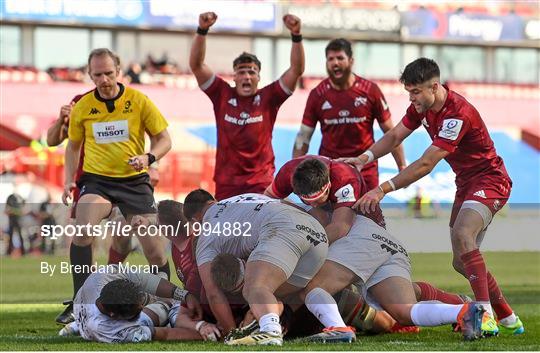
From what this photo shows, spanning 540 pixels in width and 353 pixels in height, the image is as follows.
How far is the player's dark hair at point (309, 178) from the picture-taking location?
7.88 meters

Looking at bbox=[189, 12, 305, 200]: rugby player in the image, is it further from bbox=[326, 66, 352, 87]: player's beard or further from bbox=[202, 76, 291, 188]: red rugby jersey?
bbox=[326, 66, 352, 87]: player's beard

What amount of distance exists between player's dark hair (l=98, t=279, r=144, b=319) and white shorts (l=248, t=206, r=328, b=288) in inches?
32.2

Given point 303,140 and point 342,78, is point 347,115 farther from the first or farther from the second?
point 303,140

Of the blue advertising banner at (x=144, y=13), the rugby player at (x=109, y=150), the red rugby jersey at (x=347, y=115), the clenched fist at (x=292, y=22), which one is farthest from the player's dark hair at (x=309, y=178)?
the blue advertising banner at (x=144, y=13)

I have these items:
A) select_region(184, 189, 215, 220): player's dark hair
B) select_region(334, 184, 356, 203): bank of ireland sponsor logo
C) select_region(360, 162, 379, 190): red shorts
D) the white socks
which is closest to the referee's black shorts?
select_region(184, 189, 215, 220): player's dark hair

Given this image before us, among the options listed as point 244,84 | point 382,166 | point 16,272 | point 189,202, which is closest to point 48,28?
point 382,166

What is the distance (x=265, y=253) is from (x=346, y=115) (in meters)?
3.84

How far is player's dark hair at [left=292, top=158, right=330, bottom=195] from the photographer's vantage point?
310 inches

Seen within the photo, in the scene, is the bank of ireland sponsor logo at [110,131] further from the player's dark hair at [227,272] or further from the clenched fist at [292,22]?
the player's dark hair at [227,272]

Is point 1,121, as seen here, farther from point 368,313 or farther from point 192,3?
point 368,313

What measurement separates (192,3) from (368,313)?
33.9 metres

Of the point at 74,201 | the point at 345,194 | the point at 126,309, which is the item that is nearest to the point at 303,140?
the point at 74,201

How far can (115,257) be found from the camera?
10.1 metres

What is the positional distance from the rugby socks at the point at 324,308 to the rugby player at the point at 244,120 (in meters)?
3.31
